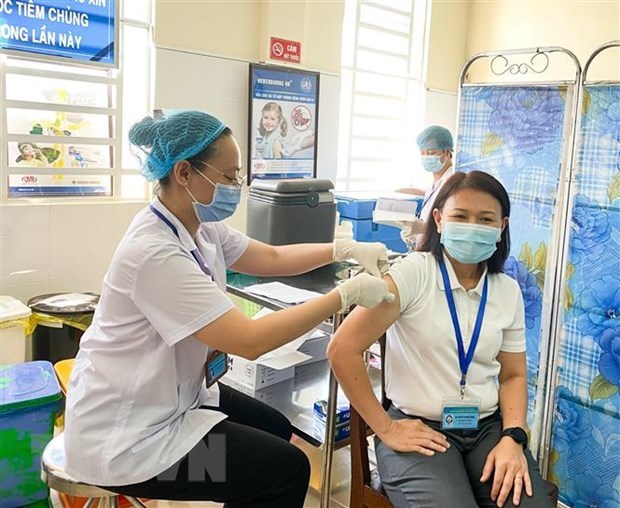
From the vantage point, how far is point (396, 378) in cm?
160

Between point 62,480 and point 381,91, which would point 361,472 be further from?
point 381,91

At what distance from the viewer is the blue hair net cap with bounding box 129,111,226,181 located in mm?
1424

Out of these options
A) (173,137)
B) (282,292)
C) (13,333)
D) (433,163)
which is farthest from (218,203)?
(433,163)

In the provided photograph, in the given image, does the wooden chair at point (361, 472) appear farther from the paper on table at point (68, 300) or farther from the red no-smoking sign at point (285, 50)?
the red no-smoking sign at point (285, 50)

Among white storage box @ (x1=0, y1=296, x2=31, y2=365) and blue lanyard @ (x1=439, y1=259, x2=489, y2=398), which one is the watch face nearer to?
blue lanyard @ (x1=439, y1=259, x2=489, y2=398)

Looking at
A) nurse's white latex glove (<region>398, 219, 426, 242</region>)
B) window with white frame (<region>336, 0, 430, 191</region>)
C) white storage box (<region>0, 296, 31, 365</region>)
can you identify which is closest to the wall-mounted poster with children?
window with white frame (<region>336, 0, 430, 191</region>)

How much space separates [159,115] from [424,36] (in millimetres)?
5200

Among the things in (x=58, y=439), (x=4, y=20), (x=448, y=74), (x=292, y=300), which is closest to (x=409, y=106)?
(x=448, y=74)

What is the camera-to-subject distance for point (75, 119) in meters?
3.60

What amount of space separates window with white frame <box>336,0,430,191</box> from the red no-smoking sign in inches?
33.8

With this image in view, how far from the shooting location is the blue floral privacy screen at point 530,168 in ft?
7.55

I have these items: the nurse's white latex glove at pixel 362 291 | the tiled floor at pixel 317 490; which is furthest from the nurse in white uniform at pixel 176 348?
the tiled floor at pixel 317 490

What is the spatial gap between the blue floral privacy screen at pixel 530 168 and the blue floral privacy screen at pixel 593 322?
0.27 feet

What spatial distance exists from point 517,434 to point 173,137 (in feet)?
3.63
